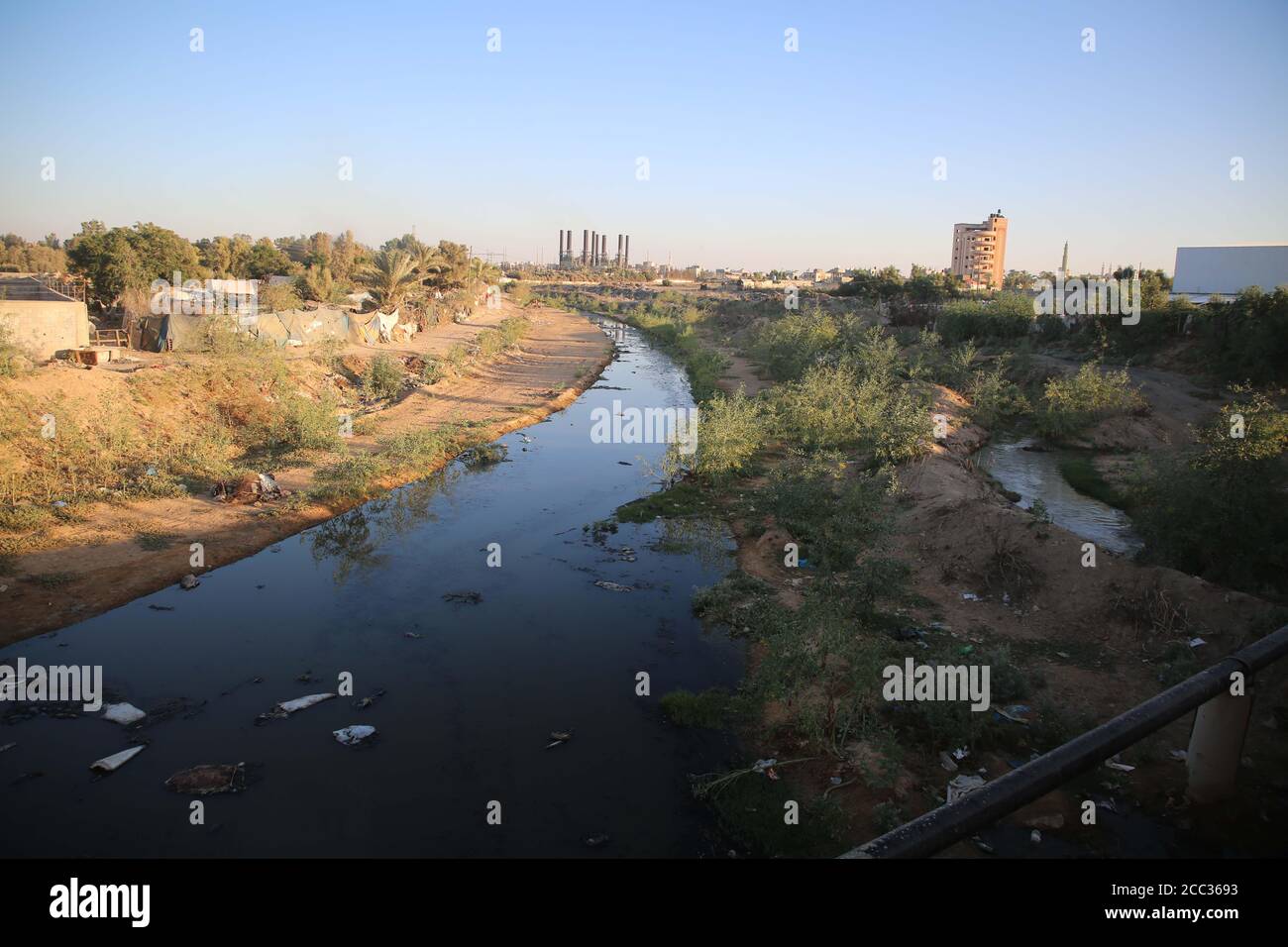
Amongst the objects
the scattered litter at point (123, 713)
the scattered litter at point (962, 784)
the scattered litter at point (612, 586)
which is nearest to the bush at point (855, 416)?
the scattered litter at point (612, 586)

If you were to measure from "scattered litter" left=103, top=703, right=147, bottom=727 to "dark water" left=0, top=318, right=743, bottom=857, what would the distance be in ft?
0.35

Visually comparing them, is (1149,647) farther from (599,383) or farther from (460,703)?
(599,383)

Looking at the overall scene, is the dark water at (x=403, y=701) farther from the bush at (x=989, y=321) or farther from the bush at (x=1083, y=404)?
the bush at (x=989, y=321)

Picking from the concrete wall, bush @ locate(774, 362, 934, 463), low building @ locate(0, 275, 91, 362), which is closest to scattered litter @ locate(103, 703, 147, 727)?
bush @ locate(774, 362, 934, 463)

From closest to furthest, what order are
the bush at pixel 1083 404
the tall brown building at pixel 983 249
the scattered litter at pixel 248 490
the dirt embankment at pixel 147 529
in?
the dirt embankment at pixel 147 529, the scattered litter at pixel 248 490, the bush at pixel 1083 404, the tall brown building at pixel 983 249

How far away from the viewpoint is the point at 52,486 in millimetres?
12039

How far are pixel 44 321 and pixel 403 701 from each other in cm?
1656

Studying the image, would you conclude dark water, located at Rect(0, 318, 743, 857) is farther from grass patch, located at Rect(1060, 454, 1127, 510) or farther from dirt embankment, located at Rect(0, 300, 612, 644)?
grass patch, located at Rect(1060, 454, 1127, 510)

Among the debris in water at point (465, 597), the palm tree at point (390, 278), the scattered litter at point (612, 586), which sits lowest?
the debris in water at point (465, 597)

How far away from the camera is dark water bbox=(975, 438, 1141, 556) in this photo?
40.1ft

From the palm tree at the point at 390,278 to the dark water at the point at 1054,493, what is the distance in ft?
85.3

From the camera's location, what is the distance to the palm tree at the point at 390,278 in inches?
1331
